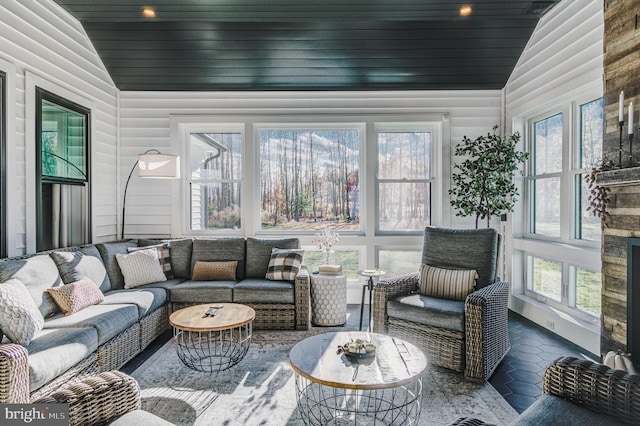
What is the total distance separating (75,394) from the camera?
145cm

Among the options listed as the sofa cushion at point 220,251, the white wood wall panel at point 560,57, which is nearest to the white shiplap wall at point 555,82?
the white wood wall panel at point 560,57

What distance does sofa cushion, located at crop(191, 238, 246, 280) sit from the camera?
431cm

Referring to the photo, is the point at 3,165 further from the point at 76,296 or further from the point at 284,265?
the point at 284,265

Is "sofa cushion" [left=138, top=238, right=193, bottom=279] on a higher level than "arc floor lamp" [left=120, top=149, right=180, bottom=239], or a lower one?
lower

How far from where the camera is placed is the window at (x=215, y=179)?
497 centimetres

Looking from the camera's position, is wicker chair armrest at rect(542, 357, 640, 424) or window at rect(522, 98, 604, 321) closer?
wicker chair armrest at rect(542, 357, 640, 424)

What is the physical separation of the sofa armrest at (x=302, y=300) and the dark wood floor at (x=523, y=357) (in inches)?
19.9

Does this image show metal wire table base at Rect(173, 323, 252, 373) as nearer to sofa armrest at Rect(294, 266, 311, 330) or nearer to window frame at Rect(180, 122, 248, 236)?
sofa armrest at Rect(294, 266, 311, 330)

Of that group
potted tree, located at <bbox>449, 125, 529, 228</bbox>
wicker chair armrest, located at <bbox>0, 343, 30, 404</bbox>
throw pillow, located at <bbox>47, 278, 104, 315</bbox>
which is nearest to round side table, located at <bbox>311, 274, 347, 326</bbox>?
potted tree, located at <bbox>449, 125, 529, 228</bbox>

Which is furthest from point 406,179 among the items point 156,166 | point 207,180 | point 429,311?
point 156,166

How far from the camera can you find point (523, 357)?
314 cm

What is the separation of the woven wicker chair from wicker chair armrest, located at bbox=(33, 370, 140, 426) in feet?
6.89

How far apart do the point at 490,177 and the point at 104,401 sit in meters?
4.12

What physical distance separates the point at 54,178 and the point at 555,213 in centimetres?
526
